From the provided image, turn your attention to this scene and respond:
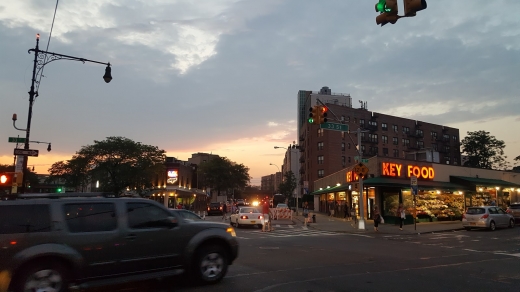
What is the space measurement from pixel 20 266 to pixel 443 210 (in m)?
34.4

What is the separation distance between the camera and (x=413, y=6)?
8742mm

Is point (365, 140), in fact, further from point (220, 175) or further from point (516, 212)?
point (516, 212)

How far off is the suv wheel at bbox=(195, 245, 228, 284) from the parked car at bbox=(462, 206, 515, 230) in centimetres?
2221

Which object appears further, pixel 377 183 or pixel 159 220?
pixel 377 183

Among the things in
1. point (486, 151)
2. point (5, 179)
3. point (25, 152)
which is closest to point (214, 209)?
point (25, 152)

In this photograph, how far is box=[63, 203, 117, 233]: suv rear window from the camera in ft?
22.5

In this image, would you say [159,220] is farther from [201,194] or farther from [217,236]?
[201,194]

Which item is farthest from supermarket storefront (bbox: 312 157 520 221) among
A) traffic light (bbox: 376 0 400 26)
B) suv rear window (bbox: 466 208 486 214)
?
traffic light (bbox: 376 0 400 26)

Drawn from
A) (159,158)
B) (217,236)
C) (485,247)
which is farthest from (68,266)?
(159,158)

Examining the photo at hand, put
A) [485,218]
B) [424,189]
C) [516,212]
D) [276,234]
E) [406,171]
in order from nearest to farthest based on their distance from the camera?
1. [276,234]
2. [485,218]
3. [516,212]
4. [424,189]
5. [406,171]

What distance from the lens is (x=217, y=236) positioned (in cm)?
841

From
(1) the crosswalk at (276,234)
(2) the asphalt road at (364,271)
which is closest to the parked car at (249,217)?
(1) the crosswalk at (276,234)

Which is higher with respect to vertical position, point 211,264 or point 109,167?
point 109,167

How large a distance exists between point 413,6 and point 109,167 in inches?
1884
